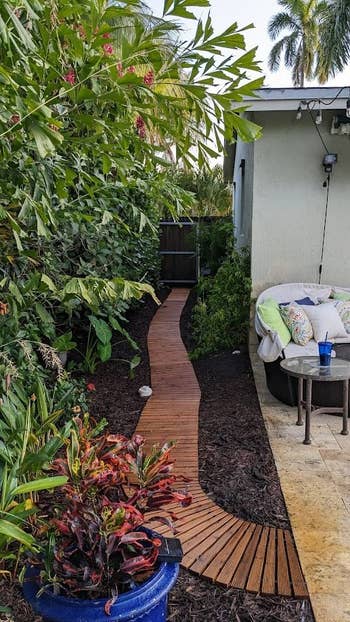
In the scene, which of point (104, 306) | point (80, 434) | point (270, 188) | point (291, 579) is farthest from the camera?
point (270, 188)

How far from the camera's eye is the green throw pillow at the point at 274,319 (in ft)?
15.6

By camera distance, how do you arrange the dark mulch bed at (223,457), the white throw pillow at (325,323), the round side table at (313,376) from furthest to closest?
the white throw pillow at (325,323) → the round side table at (313,376) → the dark mulch bed at (223,457)

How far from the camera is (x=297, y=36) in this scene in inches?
1036

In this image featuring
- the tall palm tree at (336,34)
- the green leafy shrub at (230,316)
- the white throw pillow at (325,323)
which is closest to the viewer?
the white throw pillow at (325,323)

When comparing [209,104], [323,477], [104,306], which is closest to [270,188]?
[104,306]

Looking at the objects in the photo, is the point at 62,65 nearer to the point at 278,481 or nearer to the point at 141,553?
the point at 141,553

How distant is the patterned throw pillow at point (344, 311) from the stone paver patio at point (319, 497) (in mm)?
1166

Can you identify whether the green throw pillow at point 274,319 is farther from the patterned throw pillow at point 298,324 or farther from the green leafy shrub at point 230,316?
the green leafy shrub at point 230,316

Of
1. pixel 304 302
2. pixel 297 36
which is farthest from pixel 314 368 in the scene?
pixel 297 36

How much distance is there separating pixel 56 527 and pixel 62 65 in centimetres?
171

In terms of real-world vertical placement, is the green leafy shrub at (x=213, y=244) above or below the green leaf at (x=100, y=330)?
above

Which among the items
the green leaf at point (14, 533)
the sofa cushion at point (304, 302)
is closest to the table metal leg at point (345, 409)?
the sofa cushion at point (304, 302)

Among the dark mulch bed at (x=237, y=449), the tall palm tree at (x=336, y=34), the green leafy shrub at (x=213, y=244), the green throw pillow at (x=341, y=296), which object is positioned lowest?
the dark mulch bed at (x=237, y=449)

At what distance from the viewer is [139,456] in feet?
6.88
